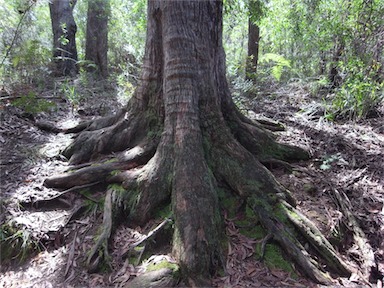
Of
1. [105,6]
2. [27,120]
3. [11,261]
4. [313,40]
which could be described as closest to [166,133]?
[11,261]

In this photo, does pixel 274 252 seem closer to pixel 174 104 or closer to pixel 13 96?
pixel 174 104

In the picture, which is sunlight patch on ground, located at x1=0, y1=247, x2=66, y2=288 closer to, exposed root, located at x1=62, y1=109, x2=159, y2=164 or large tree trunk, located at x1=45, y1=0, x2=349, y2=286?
large tree trunk, located at x1=45, y1=0, x2=349, y2=286

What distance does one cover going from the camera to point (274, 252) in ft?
8.25

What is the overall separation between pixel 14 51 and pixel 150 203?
607 centimetres

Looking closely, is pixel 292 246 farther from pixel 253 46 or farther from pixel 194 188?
pixel 253 46

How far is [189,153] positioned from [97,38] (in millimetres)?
8216

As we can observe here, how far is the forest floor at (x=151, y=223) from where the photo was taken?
2.37m

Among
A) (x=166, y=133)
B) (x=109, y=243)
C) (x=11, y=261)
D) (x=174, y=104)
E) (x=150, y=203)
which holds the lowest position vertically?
(x=11, y=261)

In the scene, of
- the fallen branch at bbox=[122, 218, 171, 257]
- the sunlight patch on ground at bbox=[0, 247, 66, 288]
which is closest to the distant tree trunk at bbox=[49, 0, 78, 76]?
the sunlight patch on ground at bbox=[0, 247, 66, 288]

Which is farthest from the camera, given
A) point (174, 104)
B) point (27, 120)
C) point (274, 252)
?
point (27, 120)

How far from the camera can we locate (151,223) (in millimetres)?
2812

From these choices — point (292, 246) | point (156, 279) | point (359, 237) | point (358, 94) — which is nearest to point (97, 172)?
point (156, 279)

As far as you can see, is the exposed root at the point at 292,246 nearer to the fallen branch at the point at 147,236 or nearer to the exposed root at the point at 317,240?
the exposed root at the point at 317,240

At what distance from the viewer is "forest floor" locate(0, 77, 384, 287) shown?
237 cm
